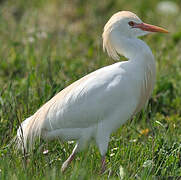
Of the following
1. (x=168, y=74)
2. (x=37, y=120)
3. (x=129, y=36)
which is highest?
(x=129, y=36)

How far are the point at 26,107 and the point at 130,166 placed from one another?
144cm

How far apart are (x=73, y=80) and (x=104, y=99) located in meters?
1.08

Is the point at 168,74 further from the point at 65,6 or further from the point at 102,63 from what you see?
the point at 65,6

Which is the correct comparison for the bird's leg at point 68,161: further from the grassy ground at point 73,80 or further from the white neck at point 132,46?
the white neck at point 132,46

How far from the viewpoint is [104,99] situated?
3992 millimetres

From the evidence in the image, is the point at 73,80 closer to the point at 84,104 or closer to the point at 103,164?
the point at 84,104

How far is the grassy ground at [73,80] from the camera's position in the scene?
12.4ft

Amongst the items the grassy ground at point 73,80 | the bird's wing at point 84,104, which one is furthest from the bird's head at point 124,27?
the grassy ground at point 73,80

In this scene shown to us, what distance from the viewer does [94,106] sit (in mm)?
4020

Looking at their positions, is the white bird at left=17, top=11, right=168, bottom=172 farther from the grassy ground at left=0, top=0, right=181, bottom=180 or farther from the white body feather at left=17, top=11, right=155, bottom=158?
the grassy ground at left=0, top=0, right=181, bottom=180

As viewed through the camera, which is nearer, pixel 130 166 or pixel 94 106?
pixel 130 166

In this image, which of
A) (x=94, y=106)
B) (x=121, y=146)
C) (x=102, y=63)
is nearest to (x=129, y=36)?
(x=94, y=106)

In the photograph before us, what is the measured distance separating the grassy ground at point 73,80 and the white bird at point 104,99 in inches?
6.2

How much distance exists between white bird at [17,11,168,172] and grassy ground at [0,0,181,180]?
158mm
